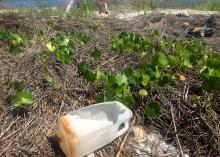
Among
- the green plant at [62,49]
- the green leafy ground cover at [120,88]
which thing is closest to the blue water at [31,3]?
the green plant at [62,49]

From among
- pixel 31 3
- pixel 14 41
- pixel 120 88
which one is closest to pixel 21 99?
pixel 120 88

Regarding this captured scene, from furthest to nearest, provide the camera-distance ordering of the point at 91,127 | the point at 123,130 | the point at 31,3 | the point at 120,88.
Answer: the point at 31,3 → the point at 120,88 → the point at 123,130 → the point at 91,127

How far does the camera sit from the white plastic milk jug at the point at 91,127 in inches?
104

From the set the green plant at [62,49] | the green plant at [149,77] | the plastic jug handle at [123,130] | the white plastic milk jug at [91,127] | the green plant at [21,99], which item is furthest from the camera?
the green plant at [62,49]

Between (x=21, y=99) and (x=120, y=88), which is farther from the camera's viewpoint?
(x=120, y=88)

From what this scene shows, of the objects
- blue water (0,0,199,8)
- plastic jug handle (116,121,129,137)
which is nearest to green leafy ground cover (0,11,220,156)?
plastic jug handle (116,121,129,137)

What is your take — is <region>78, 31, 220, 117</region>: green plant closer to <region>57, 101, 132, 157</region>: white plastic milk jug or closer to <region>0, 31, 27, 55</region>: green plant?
<region>57, 101, 132, 157</region>: white plastic milk jug

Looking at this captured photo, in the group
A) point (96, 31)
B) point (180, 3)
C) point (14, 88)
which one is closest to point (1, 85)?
point (14, 88)

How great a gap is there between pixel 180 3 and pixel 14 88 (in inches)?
632

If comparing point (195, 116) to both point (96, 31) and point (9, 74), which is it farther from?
point (96, 31)

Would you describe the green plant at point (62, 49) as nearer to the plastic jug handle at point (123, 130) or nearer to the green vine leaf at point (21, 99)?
the green vine leaf at point (21, 99)

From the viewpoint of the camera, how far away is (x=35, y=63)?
4.03 metres

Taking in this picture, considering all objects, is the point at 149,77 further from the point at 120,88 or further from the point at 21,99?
the point at 21,99

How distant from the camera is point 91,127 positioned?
107 inches
